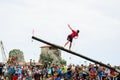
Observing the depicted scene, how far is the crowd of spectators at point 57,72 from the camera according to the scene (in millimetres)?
23697

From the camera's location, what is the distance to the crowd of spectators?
23.7 meters

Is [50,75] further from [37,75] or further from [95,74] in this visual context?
[95,74]

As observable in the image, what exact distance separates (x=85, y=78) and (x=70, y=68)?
158 cm

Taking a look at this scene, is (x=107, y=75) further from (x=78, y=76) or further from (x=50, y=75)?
(x=50, y=75)

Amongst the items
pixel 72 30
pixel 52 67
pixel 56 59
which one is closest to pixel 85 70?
pixel 52 67

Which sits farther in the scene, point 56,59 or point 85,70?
point 56,59

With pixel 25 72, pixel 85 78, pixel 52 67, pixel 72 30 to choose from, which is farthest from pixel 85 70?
pixel 72 30

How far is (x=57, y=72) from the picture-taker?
25500 millimetres

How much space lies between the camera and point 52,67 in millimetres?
26391

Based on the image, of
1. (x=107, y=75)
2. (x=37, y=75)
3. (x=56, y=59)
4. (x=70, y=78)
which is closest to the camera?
(x=107, y=75)

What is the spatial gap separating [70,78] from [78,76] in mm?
702

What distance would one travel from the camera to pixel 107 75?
2316 cm

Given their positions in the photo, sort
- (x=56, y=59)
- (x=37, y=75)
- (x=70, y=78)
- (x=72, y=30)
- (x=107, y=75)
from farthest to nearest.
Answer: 1. (x=56, y=59)
2. (x=37, y=75)
3. (x=70, y=78)
4. (x=107, y=75)
5. (x=72, y=30)

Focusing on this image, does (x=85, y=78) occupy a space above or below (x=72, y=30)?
below
